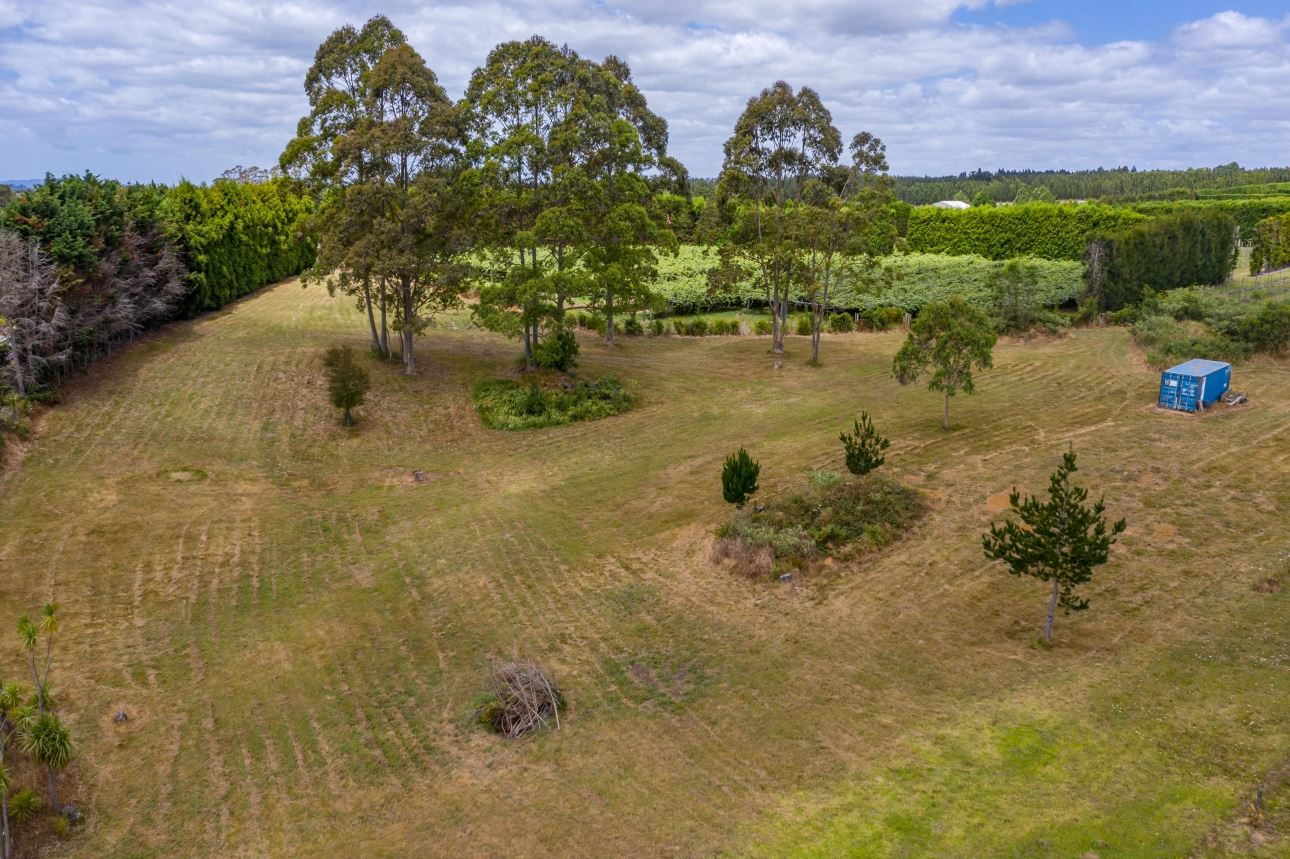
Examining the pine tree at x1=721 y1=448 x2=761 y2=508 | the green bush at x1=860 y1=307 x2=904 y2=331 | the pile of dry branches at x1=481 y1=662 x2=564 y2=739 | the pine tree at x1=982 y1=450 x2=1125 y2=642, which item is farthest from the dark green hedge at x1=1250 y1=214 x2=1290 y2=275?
the pile of dry branches at x1=481 y1=662 x2=564 y2=739

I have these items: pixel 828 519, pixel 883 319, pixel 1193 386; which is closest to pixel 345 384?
pixel 828 519

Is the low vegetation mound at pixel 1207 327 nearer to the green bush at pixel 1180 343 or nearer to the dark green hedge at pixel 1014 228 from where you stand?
the green bush at pixel 1180 343

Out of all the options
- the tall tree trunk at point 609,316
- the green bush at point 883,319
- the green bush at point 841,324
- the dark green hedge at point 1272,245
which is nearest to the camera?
the tall tree trunk at point 609,316

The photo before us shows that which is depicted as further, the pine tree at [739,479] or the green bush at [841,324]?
the green bush at [841,324]

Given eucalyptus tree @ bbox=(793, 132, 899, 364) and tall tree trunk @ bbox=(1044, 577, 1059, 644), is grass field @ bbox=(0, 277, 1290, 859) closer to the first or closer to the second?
tall tree trunk @ bbox=(1044, 577, 1059, 644)

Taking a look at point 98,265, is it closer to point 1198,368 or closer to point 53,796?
point 53,796

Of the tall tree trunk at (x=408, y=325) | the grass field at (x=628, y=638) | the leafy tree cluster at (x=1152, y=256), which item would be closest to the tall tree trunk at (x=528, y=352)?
the tall tree trunk at (x=408, y=325)
